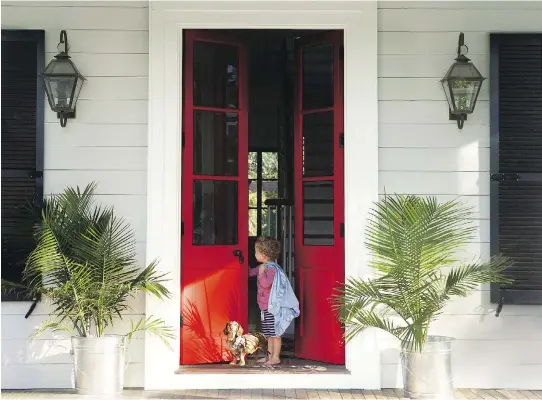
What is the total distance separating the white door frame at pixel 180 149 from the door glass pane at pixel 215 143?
10.5 inches

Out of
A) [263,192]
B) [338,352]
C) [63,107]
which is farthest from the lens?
[263,192]

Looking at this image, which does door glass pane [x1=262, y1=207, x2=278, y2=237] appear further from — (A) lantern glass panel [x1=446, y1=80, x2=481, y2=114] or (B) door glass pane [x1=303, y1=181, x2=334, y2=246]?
(A) lantern glass panel [x1=446, y1=80, x2=481, y2=114]

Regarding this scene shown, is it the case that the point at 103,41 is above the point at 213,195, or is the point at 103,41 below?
above

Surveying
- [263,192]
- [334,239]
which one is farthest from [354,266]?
[263,192]

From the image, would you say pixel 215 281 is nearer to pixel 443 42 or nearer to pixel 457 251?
pixel 457 251

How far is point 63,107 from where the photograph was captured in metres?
4.80

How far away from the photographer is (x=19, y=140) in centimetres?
491

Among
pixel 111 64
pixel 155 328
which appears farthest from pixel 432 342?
pixel 111 64

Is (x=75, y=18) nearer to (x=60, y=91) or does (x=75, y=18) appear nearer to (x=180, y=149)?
(x=60, y=91)

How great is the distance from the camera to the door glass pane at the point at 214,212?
519cm

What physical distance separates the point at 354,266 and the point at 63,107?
2186mm

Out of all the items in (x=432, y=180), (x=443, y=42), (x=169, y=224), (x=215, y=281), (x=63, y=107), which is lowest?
(x=215, y=281)

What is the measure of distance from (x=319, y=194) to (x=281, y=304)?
0.85 m

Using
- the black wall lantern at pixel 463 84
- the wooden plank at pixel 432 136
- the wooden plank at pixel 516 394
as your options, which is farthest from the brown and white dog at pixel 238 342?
the black wall lantern at pixel 463 84
